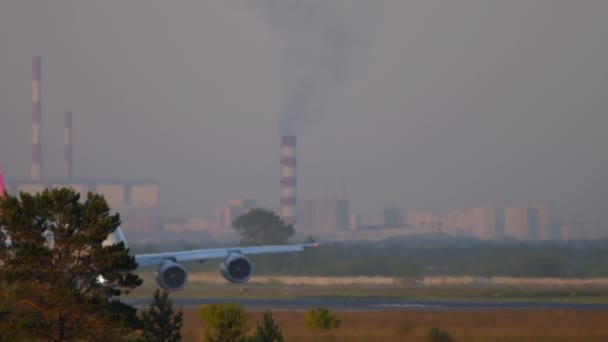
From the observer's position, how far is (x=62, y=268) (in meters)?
34.8

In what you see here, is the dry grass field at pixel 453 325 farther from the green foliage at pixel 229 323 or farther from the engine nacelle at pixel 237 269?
the green foliage at pixel 229 323

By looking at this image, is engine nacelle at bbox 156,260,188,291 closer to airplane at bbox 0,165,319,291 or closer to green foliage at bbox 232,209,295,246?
airplane at bbox 0,165,319,291

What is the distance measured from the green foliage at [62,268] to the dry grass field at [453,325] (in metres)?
Result: 15.4

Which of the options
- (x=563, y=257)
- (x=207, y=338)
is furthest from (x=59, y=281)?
(x=563, y=257)

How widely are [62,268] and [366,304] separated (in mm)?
42216

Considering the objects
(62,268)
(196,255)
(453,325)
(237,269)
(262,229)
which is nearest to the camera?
(62,268)

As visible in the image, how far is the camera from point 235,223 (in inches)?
6796

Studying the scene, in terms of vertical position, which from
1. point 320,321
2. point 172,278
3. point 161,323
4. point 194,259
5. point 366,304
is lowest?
point 161,323

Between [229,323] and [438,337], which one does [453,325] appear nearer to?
[438,337]

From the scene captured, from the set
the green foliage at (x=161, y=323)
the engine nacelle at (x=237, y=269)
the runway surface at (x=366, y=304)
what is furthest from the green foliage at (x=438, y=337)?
the engine nacelle at (x=237, y=269)

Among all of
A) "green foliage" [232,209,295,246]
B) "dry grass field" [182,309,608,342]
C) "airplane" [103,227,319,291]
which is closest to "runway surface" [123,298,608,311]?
"airplane" [103,227,319,291]

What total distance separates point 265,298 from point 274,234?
262 ft

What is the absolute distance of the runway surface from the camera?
232 ft

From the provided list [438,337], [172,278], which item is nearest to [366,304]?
[172,278]
